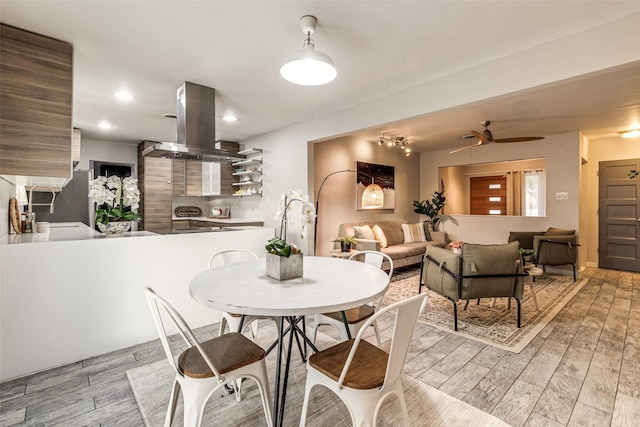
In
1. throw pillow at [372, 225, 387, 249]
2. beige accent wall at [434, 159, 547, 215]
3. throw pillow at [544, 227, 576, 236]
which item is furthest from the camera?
beige accent wall at [434, 159, 547, 215]

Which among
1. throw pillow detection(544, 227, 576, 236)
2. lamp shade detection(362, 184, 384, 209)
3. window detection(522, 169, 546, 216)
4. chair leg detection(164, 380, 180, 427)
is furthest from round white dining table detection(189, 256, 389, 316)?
window detection(522, 169, 546, 216)

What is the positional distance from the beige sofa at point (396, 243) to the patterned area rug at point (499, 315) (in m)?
0.68

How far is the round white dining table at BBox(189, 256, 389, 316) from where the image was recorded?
138 centimetres

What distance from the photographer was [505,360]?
2486mm

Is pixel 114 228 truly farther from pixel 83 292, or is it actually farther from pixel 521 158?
pixel 521 158

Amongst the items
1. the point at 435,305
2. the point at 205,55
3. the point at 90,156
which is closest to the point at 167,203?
the point at 90,156

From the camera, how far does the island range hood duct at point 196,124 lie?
3109 mm

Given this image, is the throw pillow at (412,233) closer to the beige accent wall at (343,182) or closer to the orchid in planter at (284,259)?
the beige accent wall at (343,182)

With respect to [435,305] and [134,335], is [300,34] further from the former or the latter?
[435,305]

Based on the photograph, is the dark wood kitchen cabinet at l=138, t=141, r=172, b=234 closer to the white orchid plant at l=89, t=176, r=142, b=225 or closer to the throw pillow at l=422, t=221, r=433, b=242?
the white orchid plant at l=89, t=176, r=142, b=225

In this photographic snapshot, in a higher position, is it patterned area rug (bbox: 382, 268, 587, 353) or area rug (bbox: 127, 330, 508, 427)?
patterned area rug (bbox: 382, 268, 587, 353)

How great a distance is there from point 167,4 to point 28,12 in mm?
964

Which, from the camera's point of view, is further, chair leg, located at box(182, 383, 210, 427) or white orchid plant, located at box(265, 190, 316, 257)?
white orchid plant, located at box(265, 190, 316, 257)

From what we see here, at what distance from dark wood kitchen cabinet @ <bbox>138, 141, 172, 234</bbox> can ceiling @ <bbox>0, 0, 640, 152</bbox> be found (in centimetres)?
181
